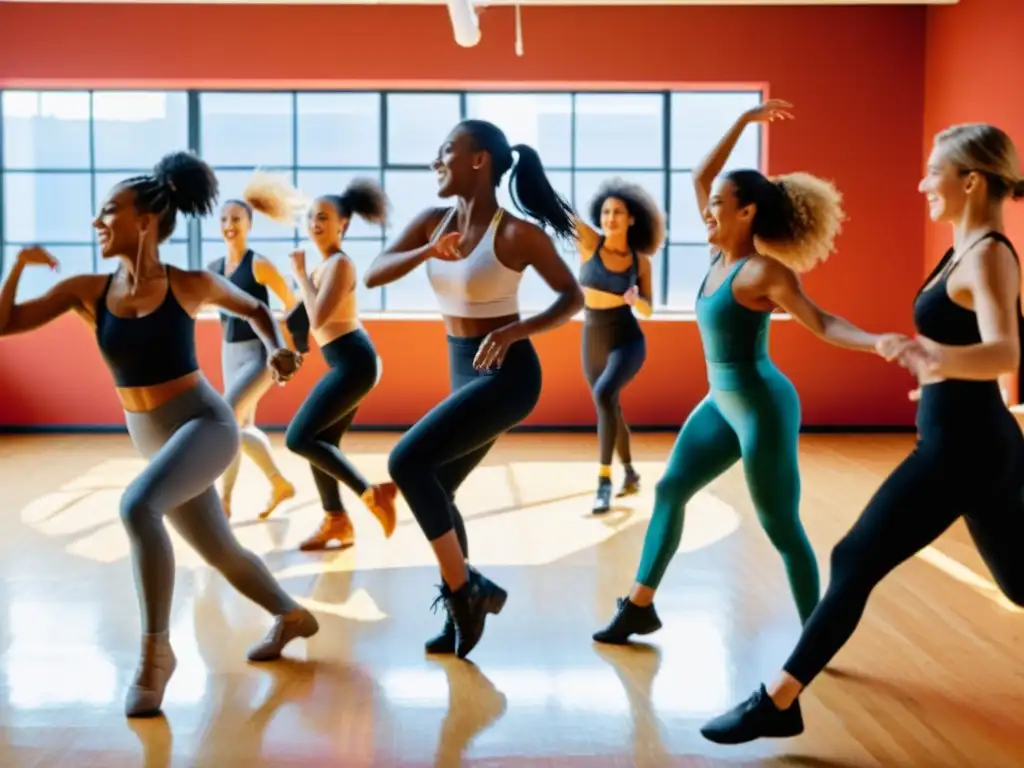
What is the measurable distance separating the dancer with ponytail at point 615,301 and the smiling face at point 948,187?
3.21 metres

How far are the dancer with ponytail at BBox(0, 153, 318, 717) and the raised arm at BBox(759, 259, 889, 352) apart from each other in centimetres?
119

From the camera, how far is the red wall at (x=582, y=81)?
866 centimetres

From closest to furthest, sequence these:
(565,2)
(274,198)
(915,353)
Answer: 1. (915,353)
2. (274,198)
3. (565,2)

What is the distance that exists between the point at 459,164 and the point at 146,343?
0.96m

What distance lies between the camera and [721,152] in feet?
11.5

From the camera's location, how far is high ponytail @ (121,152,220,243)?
3.11 metres

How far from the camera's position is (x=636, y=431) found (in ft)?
29.1

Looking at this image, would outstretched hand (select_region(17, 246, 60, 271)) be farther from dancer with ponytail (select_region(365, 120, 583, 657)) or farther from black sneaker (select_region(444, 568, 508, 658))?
black sneaker (select_region(444, 568, 508, 658))

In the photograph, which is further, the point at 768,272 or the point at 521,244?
the point at 521,244

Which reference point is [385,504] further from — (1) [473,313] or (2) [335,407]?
(1) [473,313]

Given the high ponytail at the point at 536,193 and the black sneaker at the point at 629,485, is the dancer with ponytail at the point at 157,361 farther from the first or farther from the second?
the black sneaker at the point at 629,485

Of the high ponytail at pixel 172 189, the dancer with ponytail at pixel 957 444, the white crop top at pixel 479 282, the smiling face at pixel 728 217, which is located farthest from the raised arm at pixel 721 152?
the high ponytail at pixel 172 189

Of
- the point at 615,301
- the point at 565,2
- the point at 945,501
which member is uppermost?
the point at 565,2

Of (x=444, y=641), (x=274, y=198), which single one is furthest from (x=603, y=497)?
(x=444, y=641)
